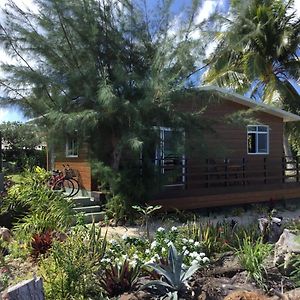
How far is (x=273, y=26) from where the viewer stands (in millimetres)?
21062

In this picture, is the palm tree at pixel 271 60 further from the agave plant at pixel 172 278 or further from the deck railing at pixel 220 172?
the agave plant at pixel 172 278

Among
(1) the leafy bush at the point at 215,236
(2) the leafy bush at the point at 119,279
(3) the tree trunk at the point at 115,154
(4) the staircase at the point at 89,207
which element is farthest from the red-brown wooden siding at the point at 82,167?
(2) the leafy bush at the point at 119,279

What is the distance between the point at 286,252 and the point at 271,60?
18.0 metres

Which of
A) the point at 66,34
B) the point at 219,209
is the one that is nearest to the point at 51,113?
the point at 66,34

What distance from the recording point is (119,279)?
4.61 metres

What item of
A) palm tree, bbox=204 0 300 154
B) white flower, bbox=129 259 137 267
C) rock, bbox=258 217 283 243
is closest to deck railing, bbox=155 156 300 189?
rock, bbox=258 217 283 243

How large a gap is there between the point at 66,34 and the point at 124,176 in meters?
3.78

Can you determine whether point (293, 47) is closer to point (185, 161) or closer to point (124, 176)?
point (185, 161)

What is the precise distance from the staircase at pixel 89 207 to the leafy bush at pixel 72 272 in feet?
19.4

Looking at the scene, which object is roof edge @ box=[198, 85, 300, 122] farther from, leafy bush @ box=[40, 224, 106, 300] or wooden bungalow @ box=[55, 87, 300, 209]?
leafy bush @ box=[40, 224, 106, 300]

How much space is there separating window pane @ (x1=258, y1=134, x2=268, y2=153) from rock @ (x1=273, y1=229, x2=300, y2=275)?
37.6 feet

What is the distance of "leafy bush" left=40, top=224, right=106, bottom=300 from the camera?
4.38 metres

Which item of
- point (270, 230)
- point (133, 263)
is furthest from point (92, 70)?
point (133, 263)

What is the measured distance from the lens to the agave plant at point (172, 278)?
14.4 ft
